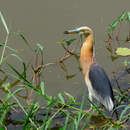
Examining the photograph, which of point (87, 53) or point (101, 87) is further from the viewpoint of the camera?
point (87, 53)

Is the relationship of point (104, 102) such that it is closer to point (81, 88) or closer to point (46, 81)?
point (81, 88)

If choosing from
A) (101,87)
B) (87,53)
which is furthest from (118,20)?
(101,87)

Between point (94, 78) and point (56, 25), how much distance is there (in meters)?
2.48

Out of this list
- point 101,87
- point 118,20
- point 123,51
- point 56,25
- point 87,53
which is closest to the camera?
point 101,87

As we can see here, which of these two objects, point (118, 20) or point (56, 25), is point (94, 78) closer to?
point (118, 20)

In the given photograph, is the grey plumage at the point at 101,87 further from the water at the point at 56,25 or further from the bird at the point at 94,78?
the water at the point at 56,25

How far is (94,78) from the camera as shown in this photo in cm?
372

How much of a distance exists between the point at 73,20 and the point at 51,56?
132 centimetres

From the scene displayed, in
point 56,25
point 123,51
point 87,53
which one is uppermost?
point 56,25

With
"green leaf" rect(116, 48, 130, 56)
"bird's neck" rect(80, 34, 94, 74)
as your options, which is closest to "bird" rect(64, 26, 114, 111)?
"bird's neck" rect(80, 34, 94, 74)

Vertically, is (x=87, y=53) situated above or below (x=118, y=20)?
below

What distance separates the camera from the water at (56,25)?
180 inches

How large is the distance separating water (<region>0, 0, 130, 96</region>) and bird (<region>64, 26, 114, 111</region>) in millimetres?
364

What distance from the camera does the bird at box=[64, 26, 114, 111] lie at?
3.54 metres
